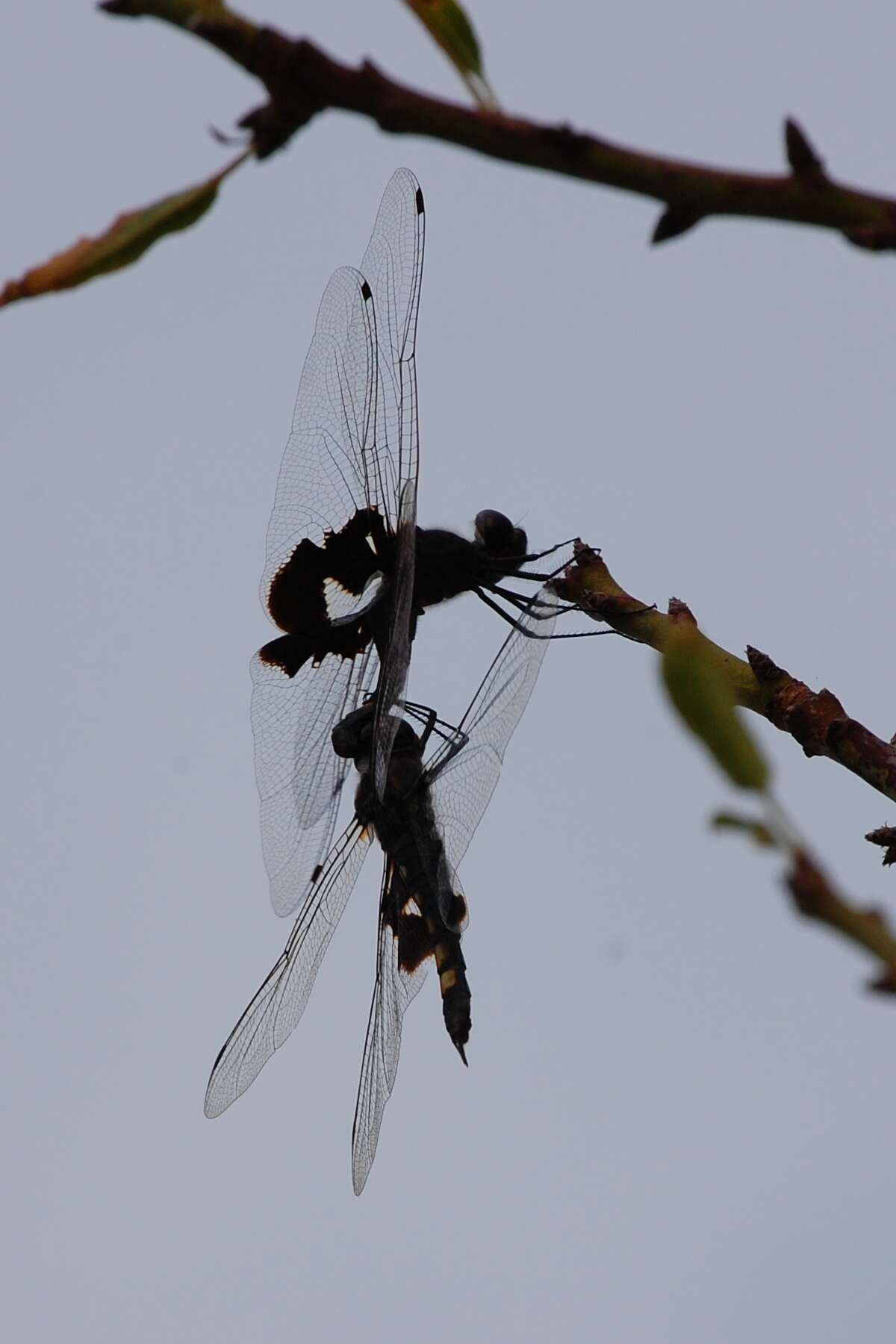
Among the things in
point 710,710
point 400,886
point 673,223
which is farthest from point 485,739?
point 710,710

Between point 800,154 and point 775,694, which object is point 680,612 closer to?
point 775,694

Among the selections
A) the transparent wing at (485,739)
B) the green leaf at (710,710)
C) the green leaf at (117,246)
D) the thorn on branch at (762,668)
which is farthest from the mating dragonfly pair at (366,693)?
the green leaf at (710,710)

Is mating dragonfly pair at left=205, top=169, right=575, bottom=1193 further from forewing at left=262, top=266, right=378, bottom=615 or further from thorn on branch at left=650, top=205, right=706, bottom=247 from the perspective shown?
thorn on branch at left=650, top=205, right=706, bottom=247

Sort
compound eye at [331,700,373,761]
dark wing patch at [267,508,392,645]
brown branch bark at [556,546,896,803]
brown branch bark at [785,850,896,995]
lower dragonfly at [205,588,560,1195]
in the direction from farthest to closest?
dark wing patch at [267,508,392,645]
compound eye at [331,700,373,761]
lower dragonfly at [205,588,560,1195]
brown branch bark at [556,546,896,803]
brown branch bark at [785,850,896,995]

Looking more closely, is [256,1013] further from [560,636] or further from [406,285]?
[406,285]

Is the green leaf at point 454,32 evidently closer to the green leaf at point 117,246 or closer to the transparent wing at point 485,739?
the green leaf at point 117,246

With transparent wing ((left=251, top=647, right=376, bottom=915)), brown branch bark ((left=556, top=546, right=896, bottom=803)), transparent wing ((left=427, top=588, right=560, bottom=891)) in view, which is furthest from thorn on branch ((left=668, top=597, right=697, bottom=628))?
transparent wing ((left=251, top=647, right=376, bottom=915))

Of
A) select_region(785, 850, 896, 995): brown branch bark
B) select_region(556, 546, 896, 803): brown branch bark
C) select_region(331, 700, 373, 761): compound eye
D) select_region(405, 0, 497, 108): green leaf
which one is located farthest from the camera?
select_region(331, 700, 373, 761): compound eye
